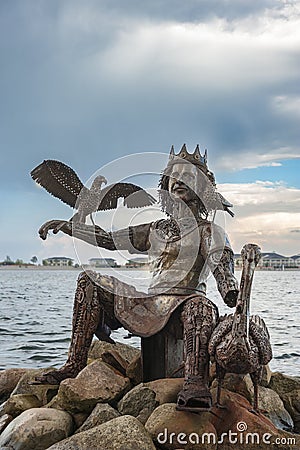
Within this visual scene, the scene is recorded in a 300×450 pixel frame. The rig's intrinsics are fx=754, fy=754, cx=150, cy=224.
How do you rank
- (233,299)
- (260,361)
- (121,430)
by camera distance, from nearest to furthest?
(121,430), (260,361), (233,299)

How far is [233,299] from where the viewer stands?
20.0ft

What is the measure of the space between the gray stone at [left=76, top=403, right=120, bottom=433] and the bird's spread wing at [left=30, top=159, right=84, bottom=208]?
2.02m

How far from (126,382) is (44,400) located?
30.1 inches

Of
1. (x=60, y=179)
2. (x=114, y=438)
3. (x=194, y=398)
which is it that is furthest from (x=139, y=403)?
(x=60, y=179)

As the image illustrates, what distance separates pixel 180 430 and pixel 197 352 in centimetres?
A: 70

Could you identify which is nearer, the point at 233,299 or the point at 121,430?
the point at 121,430

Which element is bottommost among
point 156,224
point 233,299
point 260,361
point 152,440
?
point 152,440

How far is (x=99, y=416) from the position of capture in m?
5.79

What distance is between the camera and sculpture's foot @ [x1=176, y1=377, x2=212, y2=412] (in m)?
5.57

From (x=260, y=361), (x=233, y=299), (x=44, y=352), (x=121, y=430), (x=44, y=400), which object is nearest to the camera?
(x=121, y=430)

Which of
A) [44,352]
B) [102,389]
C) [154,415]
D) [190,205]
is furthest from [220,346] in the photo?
[44,352]

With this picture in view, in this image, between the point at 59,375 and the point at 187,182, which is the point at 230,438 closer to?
the point at 59,375

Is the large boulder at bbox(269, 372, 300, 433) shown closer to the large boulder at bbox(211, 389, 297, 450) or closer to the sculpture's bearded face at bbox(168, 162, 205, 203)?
the large boulder at bbox(211, 389, 297, 450)

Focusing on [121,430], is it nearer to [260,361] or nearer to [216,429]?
[216,429]
